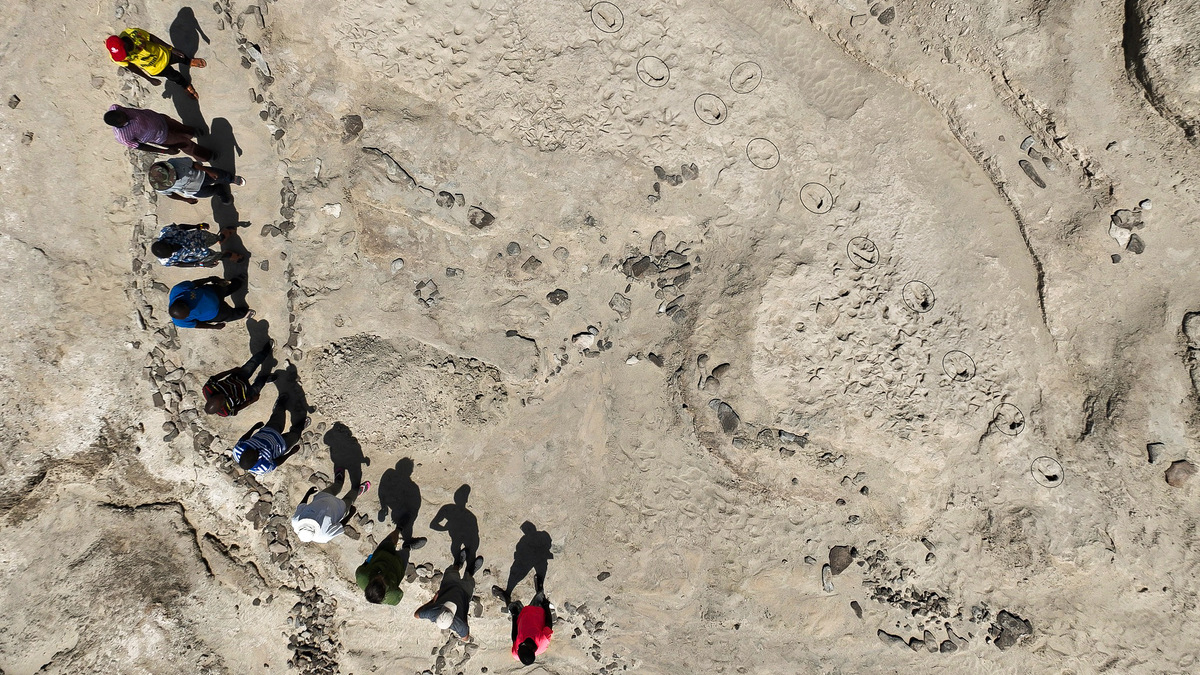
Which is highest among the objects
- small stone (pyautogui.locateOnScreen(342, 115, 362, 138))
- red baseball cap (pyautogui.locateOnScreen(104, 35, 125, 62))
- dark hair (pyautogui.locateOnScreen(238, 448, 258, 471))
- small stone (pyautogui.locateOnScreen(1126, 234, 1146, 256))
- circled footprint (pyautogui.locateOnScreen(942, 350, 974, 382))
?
small stone (pyautogui.locateOnScreen(1126, 234, 1146, 256))

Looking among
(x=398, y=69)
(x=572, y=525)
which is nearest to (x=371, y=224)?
(x=398, y=69)

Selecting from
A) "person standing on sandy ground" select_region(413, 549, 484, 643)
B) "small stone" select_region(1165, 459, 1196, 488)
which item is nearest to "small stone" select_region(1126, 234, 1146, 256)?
"small stone" select_region(1165, 459, 1196, 488)

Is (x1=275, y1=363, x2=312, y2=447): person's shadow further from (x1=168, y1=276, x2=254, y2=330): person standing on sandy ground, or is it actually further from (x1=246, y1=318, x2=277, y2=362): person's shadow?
(x1=168, y1=276, x2=254, y2=330): person standing on sandy ground

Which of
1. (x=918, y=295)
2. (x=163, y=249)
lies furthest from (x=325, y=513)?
(x=918, y=295)

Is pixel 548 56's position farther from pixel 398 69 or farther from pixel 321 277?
pixel 321 277

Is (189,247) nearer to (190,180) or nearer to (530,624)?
(190,180)

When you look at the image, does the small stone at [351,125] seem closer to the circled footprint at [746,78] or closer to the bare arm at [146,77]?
the bare arm at [146,77]

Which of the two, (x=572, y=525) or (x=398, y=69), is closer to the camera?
(x=398, y=69)
